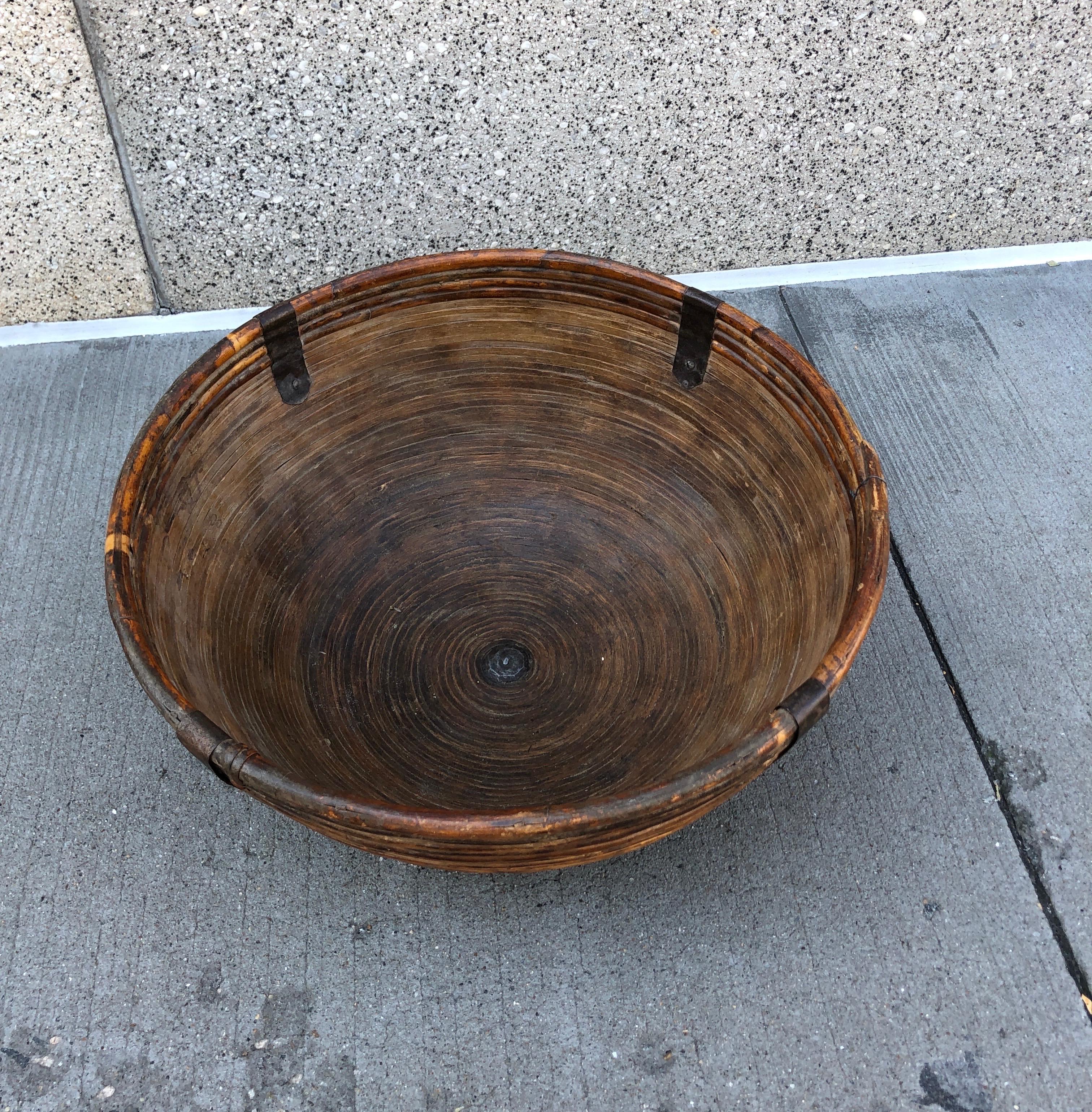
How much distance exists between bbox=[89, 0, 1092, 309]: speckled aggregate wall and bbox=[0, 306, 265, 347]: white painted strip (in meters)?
0.03

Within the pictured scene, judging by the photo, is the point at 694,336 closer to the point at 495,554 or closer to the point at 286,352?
the point at 495,554

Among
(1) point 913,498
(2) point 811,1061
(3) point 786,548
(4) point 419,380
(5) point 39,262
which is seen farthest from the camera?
(5) point 39,262

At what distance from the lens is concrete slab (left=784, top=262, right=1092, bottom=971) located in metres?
1.36

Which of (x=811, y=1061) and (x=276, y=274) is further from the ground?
(x=276, y=274)

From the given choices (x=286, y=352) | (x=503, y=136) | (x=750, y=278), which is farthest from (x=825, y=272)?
(x=286, y=352)

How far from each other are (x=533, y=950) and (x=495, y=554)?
53 centimetres

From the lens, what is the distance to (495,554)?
1.46 meters

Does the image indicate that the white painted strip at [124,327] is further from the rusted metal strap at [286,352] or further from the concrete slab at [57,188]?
the rusted metal strap at [286,352]

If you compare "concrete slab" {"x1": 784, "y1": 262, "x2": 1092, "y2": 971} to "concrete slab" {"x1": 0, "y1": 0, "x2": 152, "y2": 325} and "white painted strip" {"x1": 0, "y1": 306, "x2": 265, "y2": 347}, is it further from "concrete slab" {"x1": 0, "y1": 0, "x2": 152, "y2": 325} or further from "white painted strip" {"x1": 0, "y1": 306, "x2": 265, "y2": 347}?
"concrete slab" {"x1": 0, "y1": 0, "x2": 152, "y2": 325}

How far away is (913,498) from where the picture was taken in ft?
5.32

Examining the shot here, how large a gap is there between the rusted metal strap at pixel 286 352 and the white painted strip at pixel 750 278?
0.59 m

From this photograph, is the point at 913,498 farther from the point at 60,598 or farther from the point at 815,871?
the point at 60,598

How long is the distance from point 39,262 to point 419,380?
802 mm

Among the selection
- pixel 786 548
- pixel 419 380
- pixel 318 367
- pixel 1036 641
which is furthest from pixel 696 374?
pixel 1036 641
